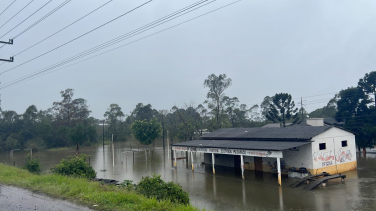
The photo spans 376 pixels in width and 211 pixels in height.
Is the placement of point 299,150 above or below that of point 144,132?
below

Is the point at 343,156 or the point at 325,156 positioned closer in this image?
the point at 325,156

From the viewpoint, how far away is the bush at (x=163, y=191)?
10320 mm

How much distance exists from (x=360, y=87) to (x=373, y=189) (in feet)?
76.0

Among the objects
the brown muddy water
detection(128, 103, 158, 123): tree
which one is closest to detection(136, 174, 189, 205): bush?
the brown muddy water

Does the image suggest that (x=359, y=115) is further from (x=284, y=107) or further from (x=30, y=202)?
(x=30, y=202)

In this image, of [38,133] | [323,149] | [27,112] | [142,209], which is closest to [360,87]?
[323,149]

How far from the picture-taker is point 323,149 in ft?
64.8

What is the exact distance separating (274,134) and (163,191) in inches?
580

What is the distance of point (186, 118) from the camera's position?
46000 millimetres

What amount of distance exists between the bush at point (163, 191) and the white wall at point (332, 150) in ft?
38.7

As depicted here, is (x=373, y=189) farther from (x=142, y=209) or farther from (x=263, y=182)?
(x=142, y=209)

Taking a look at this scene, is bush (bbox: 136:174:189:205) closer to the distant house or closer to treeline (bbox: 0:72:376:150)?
the distant house

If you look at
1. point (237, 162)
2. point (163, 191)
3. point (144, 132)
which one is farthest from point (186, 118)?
point (163, 191)

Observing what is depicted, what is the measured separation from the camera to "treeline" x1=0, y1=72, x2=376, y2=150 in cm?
3434
